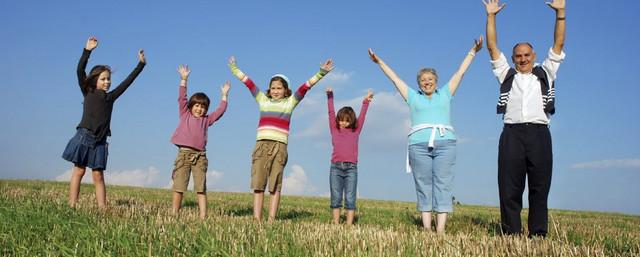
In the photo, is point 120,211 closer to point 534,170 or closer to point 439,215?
point 439,215

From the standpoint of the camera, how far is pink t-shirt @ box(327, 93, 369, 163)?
30.7 ft

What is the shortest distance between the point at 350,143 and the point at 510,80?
3.25m

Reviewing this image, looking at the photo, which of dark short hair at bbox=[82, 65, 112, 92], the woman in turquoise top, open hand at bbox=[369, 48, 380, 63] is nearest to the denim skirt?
dark short hair at bbox=[82, 65, 112, 92]

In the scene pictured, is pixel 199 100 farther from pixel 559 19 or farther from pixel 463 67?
pixel 559 19

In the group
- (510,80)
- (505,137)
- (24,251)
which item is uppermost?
(510,80)

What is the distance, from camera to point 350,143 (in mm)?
9383

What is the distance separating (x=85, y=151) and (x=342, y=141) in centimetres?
428

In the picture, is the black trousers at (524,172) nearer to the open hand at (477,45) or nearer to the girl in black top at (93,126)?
the open hand at (477,45)

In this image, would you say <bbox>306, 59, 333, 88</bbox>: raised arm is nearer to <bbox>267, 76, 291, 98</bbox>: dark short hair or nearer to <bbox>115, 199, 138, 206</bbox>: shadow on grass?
<bbox>267, 76, 291, 98</bbox>: dark short hair

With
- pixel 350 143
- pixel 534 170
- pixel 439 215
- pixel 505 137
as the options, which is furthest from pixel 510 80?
pixel 350 143

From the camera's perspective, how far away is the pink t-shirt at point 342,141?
30.7 ft

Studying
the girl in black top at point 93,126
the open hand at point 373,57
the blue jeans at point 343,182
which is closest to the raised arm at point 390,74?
the open hand at point 373,57

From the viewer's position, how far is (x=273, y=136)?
848cm

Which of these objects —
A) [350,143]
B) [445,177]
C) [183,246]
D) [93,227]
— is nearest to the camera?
[183,246]
